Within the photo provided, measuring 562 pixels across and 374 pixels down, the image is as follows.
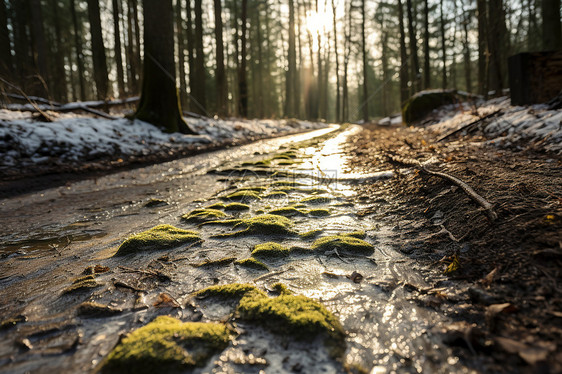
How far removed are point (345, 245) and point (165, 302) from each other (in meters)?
1.30

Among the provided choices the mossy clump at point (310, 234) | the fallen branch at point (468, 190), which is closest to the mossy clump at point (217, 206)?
the mossy clump at point (310, 234)

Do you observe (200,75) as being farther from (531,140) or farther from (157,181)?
(531,140)

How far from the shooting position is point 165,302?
5.60 feet

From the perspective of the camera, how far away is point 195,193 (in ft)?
14.6

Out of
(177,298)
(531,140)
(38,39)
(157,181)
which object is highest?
(38,39)

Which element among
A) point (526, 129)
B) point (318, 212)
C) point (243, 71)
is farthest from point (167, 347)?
point (243, 71)

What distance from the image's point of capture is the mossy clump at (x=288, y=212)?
3.25 m

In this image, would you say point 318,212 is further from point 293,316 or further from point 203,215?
point 293,316

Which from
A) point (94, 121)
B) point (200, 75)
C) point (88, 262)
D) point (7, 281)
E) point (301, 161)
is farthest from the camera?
point (200, 75)

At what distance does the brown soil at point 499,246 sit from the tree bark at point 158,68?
681 centimetres

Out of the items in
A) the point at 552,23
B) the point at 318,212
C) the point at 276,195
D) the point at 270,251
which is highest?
the point at 552,23

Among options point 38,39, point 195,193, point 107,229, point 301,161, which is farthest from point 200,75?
point 107,229

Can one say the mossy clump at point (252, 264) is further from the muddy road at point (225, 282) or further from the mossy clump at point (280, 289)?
the mossy clump at point (280, 289)

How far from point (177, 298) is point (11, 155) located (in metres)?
5.35
